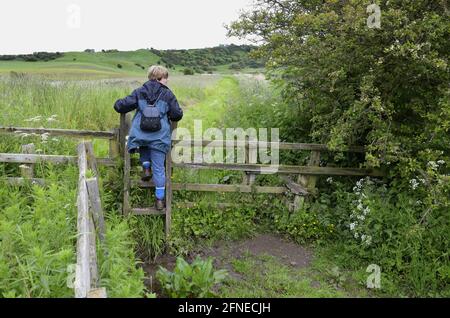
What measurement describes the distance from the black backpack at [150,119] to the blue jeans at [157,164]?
38cm

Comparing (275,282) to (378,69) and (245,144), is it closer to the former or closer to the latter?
(245,144)

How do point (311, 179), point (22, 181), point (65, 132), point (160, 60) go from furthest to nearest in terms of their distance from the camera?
point (160, 60) → point (311, 179) → point (65, 132) → point (22, 181)

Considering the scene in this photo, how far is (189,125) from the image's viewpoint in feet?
37.4

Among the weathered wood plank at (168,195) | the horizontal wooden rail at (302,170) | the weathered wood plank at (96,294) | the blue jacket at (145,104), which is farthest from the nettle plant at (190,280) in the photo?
the horizontal wooden rail at (302,170)

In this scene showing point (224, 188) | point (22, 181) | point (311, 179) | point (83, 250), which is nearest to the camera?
point (83, 250)

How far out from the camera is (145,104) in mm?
5633

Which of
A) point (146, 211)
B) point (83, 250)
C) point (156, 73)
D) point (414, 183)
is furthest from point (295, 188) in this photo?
point (83, 250)

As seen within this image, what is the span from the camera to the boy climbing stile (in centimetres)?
556

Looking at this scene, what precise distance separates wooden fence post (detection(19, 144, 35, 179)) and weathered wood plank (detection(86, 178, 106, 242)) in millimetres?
2310

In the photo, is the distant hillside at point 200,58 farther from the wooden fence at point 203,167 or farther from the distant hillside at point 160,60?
the wooden fence at point 203,167

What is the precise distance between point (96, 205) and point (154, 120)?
1.58m

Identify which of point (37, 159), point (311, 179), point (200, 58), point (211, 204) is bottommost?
point (211, 204)

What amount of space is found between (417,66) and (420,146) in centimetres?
109

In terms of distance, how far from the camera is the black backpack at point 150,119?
5.50 metres
